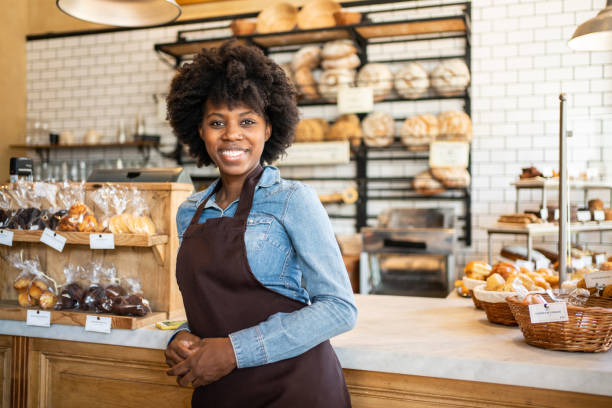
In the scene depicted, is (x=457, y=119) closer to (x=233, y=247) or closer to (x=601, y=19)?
(x=601, y=19)

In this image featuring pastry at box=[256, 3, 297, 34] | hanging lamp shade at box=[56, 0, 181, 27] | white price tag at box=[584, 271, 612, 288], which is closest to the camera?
white price tag at box=[584, 271, 612, 288]

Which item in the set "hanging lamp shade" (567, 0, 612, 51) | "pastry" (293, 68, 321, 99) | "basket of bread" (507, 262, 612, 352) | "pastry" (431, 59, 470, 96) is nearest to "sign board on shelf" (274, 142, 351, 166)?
"pastry" (293, 68, 321, 99)

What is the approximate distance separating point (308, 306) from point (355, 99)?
11.8 ft

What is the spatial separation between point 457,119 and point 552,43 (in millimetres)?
1089

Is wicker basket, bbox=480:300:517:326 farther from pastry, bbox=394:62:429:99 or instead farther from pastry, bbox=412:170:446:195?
pastry, bbox=394:62:429:99

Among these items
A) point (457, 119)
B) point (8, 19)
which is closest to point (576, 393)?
point (457, 119)

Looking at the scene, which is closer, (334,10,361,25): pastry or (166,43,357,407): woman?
(166,43,357,407): woman

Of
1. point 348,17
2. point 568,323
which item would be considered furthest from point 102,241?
point 348,17

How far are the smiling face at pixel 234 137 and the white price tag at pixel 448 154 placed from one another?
320 cm

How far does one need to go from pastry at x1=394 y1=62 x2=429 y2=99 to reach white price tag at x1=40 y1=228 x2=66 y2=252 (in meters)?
3.36

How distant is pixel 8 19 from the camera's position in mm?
6047

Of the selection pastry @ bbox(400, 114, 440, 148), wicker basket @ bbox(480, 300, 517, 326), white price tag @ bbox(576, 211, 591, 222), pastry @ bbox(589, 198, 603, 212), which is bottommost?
wicker basket @ bbox(480, 300, 517, 326)

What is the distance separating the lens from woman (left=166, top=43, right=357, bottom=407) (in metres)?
1.26

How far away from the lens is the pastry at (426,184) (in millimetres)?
4586
